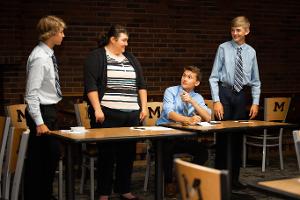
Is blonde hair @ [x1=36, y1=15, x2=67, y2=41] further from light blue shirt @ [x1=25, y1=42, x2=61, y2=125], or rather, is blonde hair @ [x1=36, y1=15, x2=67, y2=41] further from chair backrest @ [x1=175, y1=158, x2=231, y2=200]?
chair backrest @ [x1=175, y1=158, x2=231, y2=200]

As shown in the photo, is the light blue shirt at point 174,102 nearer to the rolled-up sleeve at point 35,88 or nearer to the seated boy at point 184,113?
the seated boy at point 184,113

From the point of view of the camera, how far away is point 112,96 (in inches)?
171

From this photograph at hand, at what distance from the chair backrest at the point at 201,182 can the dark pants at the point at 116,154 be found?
7.08ft

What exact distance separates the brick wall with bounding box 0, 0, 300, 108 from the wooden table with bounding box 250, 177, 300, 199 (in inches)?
173

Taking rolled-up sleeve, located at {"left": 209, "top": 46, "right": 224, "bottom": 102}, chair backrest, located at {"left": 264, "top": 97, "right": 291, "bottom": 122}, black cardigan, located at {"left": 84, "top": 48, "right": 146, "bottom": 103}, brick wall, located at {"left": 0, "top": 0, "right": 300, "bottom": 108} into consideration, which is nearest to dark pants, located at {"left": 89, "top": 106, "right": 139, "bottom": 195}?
black cardigan, located at {"left": 84, "top": 48, "right": 146, "bottom": 103}

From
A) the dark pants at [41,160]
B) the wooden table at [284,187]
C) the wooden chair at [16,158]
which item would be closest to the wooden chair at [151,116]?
the dark pants at [41,160]

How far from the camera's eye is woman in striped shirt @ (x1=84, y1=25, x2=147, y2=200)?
4.30 m

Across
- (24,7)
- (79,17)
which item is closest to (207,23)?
(79,17)

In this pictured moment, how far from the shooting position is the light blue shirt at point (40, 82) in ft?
12.8

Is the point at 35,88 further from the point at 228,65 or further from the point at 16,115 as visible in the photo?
the point at 228,65

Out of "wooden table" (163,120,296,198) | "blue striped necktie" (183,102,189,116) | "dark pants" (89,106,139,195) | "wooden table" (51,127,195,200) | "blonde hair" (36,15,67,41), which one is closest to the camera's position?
"wooden table" (51,127,195,200)

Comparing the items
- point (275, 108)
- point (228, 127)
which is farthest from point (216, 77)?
point (275, 108)

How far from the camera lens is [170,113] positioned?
4.73 m

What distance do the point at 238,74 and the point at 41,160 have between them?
2033mm
